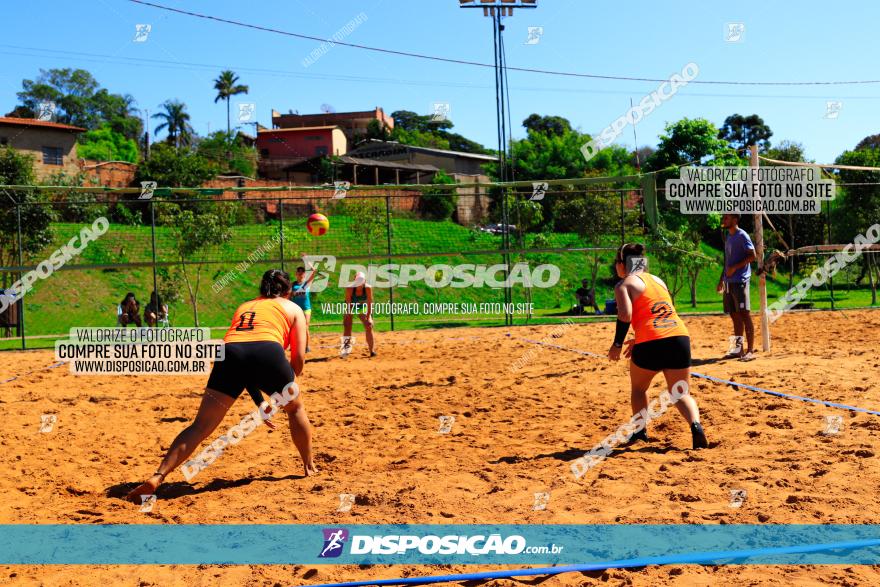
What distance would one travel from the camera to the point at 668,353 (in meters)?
5.62

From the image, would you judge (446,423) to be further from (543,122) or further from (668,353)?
(543,122)

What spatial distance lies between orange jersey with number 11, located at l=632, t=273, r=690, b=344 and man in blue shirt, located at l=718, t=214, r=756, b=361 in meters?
4.07

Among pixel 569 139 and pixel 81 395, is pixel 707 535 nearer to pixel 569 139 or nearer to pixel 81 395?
pixel 81 395

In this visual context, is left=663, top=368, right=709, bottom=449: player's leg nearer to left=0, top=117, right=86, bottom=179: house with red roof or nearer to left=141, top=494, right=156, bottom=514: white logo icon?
left=141, top=494, right=156, bottom=514: white logo icon

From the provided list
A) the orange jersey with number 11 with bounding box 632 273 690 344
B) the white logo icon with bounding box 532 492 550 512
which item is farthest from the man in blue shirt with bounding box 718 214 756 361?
the white logo icon with bounding box 532 492 550 512

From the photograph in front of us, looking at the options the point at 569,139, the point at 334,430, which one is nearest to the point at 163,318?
the point at 334,430

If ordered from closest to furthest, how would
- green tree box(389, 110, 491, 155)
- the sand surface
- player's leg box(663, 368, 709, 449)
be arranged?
1. the sand surface
2. player's leg box(663, 368, 709, 449)
3. green tree box(389, 110, 491, 155)

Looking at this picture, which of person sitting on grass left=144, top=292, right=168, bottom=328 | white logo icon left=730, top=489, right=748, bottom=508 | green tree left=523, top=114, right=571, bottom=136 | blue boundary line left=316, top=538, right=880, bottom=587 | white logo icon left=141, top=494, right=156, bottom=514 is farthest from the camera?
green tree left=523, top=114, right=571, bottom=136

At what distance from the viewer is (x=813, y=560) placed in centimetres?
343

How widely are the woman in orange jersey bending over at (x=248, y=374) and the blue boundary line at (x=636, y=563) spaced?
1.96 metres

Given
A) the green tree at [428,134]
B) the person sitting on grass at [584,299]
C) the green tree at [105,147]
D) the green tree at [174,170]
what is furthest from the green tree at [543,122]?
the person sitting on grass at [584,299]

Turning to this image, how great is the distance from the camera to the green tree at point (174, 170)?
3912 centimetres

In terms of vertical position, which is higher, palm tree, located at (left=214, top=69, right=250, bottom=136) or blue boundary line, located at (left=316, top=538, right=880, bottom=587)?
palm tree, located at (left=214, top=69, right=250, bottom=136)

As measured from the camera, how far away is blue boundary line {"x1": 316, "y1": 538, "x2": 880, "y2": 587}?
11.0 feet
